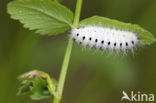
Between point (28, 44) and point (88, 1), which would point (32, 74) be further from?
point (88, 1)

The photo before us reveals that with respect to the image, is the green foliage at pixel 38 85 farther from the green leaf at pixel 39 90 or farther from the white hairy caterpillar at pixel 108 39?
the white hairy caterpillar at pixel 108 39

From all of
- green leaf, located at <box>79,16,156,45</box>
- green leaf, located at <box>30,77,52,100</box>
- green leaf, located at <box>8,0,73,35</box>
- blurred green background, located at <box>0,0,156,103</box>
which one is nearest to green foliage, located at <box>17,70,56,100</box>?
green leaf, located at <box>30,77,52,100</box>

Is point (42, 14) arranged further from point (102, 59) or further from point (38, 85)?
point (102, 59)

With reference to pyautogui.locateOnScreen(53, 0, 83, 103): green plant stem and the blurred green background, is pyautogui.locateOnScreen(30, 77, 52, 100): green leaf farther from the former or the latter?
the blurred green background

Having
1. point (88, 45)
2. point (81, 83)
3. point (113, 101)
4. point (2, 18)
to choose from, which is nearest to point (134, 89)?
point (113, 101)

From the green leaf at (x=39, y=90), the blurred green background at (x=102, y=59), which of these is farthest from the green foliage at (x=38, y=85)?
the blurred green background at (x=102, y=59)

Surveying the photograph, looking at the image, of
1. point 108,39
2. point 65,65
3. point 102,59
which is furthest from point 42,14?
point 102,59
